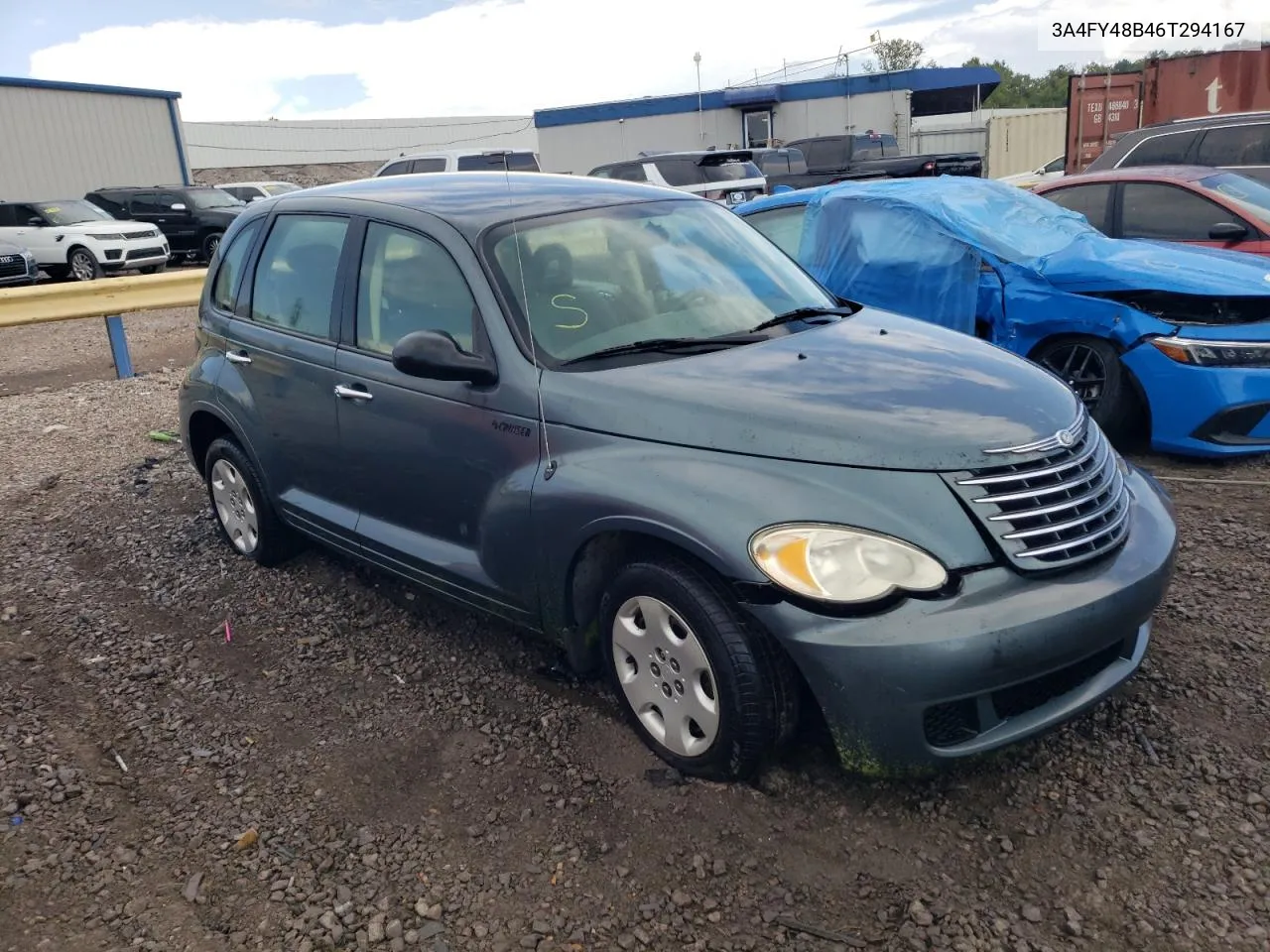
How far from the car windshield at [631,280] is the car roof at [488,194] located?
69 mm

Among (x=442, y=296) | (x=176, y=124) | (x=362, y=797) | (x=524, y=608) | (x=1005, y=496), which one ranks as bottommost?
(x=362, y=797)

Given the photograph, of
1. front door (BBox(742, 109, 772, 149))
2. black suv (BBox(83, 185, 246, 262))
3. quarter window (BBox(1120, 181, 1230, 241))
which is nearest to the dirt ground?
quarter window (BBox(1120, 181, 1230, 241))

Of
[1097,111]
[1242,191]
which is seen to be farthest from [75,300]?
[1097,111]

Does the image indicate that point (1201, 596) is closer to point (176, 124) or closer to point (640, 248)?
A: point (640, 248)

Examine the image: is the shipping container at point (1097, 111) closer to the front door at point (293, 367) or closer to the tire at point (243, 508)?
the front door at point (293, 367)

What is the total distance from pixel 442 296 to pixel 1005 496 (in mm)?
2012

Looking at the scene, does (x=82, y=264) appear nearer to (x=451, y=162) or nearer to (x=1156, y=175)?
(x=451, y=162)

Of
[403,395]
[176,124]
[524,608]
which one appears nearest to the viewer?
[524,608]

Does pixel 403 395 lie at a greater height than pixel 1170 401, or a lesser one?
greater

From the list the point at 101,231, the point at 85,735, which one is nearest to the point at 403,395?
the point at 85,735

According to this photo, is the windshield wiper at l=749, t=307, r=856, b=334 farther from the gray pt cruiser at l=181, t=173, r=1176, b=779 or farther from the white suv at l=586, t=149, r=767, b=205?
the white suv at l=586, t=149, r=767, b=205

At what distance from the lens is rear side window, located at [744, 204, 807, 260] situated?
6.88m

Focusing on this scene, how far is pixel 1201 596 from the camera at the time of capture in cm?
396

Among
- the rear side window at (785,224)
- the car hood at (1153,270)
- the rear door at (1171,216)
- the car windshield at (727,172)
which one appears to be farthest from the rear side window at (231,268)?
the car windshield at (727,172)
